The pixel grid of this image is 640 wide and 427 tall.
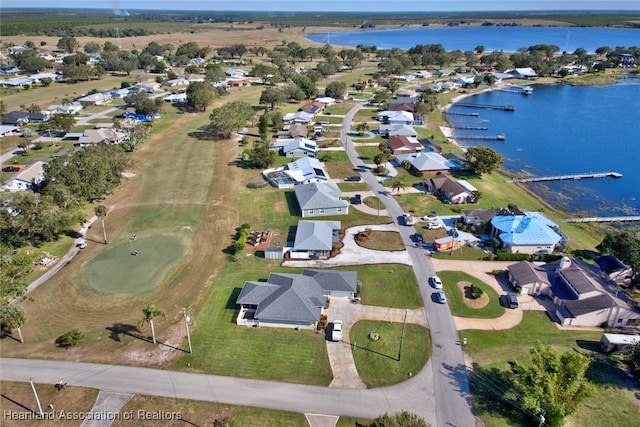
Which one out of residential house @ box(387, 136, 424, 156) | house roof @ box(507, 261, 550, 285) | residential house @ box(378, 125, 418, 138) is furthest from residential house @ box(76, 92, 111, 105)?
house roof @ box(507, 261, 550, 285)

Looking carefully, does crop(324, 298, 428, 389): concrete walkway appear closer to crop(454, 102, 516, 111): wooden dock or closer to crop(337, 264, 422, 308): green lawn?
crop(337, 264, 422, 308): green lawn

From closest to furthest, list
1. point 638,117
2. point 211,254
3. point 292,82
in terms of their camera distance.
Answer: point 211,254 < point 638,117 < point 292,82

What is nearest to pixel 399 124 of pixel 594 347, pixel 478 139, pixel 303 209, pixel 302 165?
pixel 478 139

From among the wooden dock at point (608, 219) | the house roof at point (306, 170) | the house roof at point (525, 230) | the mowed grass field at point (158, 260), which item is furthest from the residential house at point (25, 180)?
the wooden dock at point (608, 219)

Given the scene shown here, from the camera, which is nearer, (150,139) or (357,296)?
(357,296)

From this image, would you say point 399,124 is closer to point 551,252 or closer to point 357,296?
point 551,252

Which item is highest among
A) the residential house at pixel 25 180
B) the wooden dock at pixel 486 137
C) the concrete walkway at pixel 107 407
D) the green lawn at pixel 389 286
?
the wooden dock at pixel 486 137

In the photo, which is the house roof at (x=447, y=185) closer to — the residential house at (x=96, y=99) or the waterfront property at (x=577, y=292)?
the waterfront property at (x=577, y=292)
